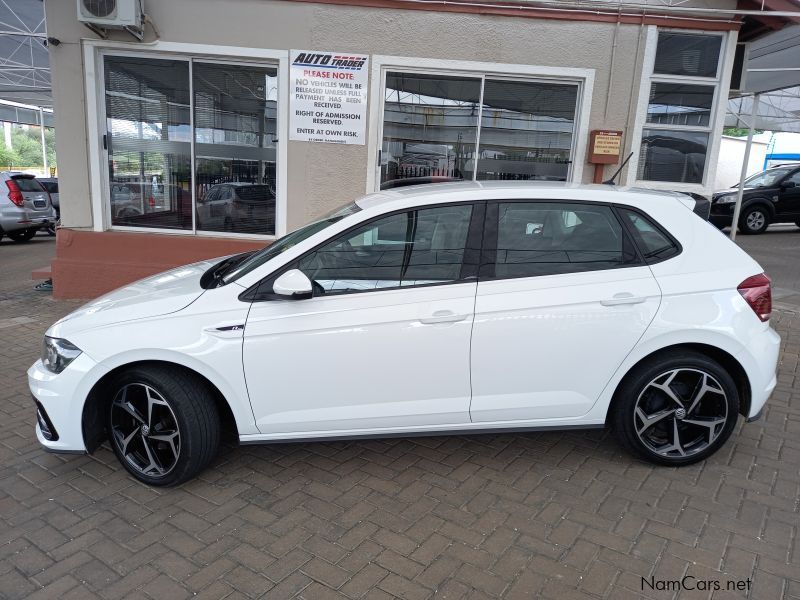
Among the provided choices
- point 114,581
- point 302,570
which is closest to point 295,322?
point 302,570

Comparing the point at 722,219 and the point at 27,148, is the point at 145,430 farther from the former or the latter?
the point at 27,148

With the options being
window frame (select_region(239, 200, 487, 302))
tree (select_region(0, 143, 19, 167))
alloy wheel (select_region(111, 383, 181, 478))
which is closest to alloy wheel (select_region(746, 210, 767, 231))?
window frame (select_region(239, 200, 487, 302))

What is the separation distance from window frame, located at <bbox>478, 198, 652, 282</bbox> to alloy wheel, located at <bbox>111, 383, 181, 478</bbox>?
6.19 ft

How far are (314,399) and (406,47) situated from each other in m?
5.09

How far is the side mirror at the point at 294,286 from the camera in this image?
9.59ft

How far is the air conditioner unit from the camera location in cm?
609

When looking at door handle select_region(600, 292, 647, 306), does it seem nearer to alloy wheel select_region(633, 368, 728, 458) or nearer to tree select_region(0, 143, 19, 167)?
alloy wheel select_region(633, 368, 728, 458)

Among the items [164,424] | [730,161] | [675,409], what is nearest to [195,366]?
[164,424]

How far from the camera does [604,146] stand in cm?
686

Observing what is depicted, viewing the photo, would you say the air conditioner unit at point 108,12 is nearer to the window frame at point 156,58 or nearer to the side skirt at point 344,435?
the window frame at point 156,58

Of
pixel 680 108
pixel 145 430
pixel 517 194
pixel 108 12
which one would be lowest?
pixel 145 430

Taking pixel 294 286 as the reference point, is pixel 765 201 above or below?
above

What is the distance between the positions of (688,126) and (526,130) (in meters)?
1.99

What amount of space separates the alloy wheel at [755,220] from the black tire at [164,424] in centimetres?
1595
